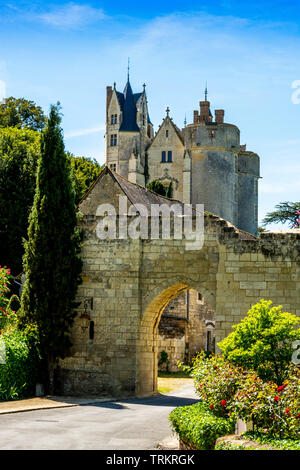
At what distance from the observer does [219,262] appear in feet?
63.4

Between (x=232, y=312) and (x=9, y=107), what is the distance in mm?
33269

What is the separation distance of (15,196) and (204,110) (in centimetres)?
3008

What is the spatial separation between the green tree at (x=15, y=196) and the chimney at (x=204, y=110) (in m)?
27.1

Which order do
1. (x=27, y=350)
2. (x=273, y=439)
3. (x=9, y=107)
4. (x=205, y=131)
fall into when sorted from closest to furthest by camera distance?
(x=273, y=439) < (x=27, y=350) < (x=9, y=107) < (x=205, y=131)

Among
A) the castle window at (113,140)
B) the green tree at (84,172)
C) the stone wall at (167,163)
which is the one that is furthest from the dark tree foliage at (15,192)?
the castle window at (113,140)

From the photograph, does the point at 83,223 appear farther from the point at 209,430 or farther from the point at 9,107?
the point at 9,107

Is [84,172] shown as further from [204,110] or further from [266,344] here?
[266,344]

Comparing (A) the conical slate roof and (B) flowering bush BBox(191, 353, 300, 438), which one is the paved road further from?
(A) the conical slate roof

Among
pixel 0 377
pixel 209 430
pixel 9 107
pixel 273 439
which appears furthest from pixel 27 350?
pixel 9 107

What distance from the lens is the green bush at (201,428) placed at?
9.63 meters

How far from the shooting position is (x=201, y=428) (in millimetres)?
9805

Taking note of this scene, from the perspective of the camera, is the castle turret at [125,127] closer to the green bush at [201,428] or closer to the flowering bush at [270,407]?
the green bush at [201,428]

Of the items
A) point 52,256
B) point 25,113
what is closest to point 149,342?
point 52,256

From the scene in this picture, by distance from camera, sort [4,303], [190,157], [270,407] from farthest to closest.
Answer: [190,157]
[4,303]
[270,407]
